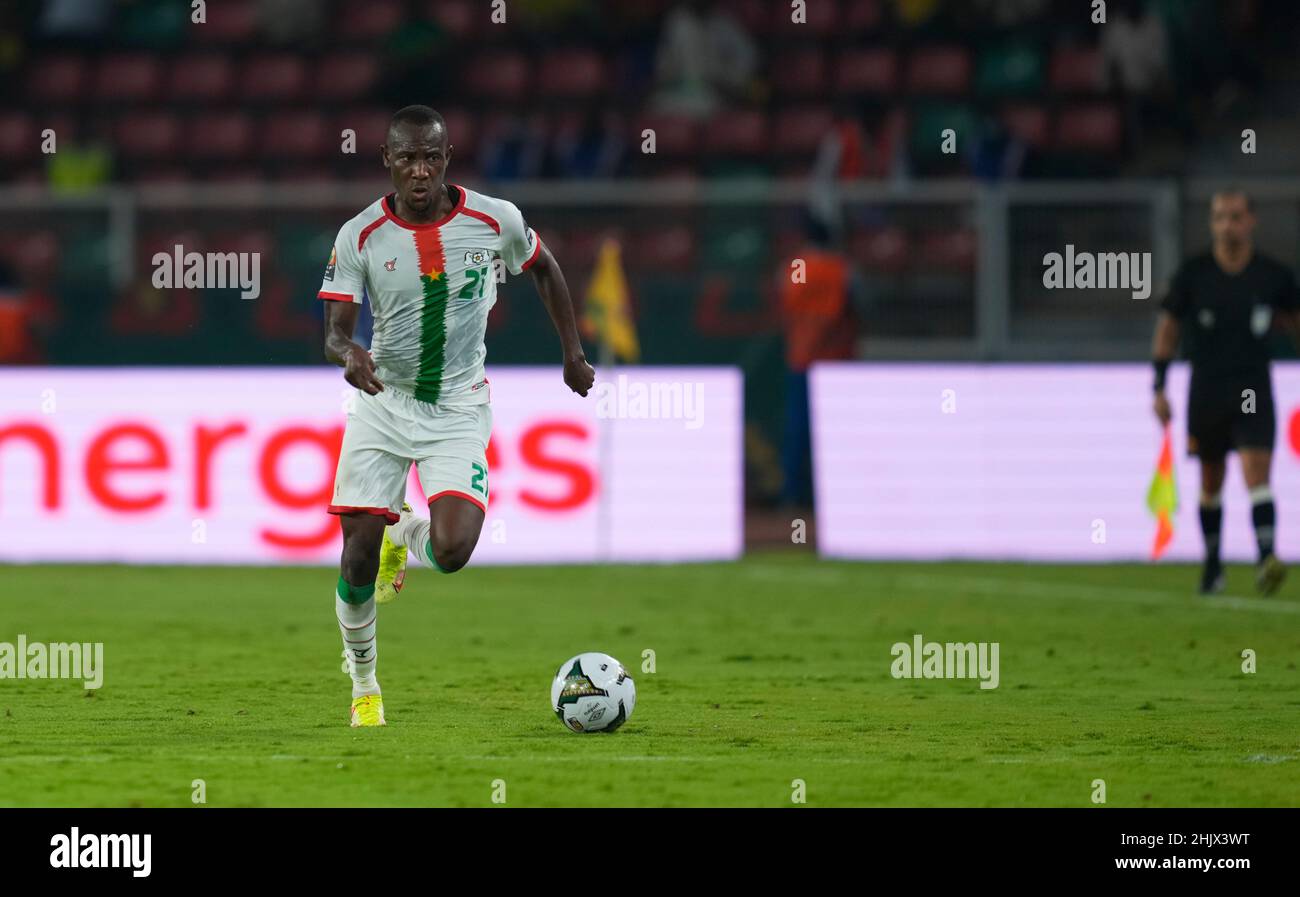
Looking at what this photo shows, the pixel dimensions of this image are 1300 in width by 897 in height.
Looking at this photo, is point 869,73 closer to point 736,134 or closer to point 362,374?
point 736,134

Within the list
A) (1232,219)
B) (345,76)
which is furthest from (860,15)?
(1232,219)

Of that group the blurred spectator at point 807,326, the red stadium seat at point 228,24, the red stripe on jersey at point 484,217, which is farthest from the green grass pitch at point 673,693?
the red stadium seat at point 228,24

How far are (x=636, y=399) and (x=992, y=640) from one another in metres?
5.21

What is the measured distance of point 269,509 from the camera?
53.4 feet

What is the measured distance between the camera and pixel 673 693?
9672 mm

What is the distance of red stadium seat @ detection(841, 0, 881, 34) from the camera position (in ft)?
75.9

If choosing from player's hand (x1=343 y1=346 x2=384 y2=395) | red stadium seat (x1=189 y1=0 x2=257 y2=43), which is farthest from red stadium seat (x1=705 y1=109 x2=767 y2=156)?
player's hand (x1=343 y1=346 x2=384 y2=395)

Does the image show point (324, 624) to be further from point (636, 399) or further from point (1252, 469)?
point (1252, 469)

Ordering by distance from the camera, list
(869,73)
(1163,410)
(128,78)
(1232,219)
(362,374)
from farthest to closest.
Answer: (128,78)
(869,73)
(1232,219)
(1163,410)
(362,374)

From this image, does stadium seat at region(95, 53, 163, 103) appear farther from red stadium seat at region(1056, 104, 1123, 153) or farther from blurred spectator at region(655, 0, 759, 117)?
red stadium seat at region(1056, 104, 1123, 153)

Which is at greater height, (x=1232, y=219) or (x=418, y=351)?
(x=1232, y=219)

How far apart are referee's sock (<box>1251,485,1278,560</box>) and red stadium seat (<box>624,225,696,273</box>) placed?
5438mm

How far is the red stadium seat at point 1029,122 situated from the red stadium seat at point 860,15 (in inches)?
81.1

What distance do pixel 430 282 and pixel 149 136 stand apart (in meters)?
15.3
